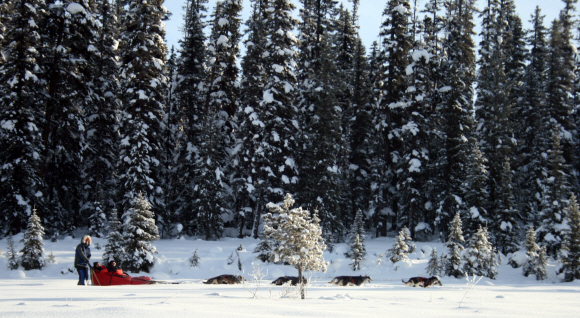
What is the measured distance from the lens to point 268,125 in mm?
27766

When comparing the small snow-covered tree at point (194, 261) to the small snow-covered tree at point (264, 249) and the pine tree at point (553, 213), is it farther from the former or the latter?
the pine tree at point (553, 213)

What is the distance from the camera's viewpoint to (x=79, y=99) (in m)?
24.7

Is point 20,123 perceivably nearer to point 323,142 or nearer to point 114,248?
point 114,248

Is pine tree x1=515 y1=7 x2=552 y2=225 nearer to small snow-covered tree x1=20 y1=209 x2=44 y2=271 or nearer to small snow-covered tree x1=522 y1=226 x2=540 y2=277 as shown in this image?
small snow-covered tree x1=522 y1=226 x2=540 y2=277

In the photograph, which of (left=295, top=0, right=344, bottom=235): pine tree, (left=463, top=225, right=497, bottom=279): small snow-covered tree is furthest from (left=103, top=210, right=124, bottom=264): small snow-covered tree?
(left=463, top=225, right=497, bottom=279): small snow-covered tree

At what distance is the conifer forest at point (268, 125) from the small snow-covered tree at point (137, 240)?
7.31 meters

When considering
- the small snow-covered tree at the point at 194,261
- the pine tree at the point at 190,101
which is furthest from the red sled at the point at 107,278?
the pine tree at the point at 190,101

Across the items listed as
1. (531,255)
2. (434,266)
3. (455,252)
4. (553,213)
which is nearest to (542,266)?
(531,255)

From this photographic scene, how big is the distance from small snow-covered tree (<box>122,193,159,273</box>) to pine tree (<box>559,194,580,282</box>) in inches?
789

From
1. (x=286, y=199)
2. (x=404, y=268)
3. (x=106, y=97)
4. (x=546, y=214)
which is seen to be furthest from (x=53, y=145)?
(x=546, y=214)

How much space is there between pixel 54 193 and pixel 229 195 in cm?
1215

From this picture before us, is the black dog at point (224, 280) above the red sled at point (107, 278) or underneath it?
underneath

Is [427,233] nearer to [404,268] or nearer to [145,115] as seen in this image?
[404,268]

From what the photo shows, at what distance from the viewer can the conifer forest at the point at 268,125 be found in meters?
23.7
